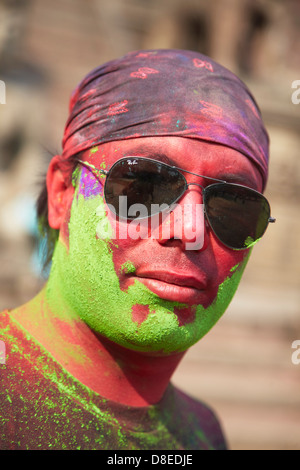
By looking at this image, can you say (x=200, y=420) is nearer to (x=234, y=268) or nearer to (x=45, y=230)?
(x=234, y=268)

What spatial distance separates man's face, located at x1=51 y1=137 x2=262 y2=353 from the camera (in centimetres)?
177

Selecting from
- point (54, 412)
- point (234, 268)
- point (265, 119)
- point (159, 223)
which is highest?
point (159, 223)

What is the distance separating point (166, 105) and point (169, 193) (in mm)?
332

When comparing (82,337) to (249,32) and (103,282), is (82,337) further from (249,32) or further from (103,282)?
(249,32)

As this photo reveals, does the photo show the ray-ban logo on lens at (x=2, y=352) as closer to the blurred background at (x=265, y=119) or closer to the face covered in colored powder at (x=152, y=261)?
the face covered in colored powder at (x=152, y=261)

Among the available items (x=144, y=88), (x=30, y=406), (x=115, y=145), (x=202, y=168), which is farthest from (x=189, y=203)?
(x=30, y=406)

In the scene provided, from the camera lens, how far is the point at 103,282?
1.82m

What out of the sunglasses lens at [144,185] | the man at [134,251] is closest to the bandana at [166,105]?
the man at [134,251]

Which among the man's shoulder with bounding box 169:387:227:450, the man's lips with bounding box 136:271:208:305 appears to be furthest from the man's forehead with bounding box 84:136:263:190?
the man's shoulder with bounding box 169:387:227:450

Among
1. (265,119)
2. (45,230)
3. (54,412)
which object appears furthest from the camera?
(265,119)

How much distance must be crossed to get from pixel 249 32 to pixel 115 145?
1053cm

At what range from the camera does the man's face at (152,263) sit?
1769 mm

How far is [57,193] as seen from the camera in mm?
2119

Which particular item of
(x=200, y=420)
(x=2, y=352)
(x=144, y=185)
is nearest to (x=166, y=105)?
(x=144, y=185)
